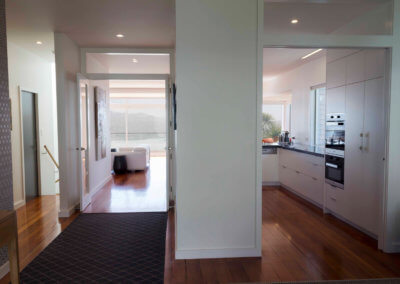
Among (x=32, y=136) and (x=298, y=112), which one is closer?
(x=32, y=136)

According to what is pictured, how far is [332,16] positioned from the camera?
3.44 m

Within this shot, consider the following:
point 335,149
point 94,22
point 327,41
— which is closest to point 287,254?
point 335,149

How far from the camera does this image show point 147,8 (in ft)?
10.6

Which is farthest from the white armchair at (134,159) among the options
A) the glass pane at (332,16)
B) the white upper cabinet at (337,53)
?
the white upper cabinet at (337,53)

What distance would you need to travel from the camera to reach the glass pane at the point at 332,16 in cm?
294

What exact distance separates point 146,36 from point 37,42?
1779 mm

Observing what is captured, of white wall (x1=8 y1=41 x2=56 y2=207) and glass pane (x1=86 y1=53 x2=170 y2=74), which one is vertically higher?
glass pane (x1=86 y1=53 x2=170 y2=74)

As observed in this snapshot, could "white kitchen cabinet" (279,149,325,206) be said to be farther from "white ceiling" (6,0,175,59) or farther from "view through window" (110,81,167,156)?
"view through window" (110,81,167,156)

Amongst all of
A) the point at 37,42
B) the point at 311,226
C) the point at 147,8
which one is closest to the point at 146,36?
the point at 147,8

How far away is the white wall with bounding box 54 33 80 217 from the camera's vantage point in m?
4.10

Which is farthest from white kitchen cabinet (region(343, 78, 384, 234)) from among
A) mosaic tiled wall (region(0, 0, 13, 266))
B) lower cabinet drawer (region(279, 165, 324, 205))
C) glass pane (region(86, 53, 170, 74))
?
mosaic tiled wall (region(0, 0, 13, 266))

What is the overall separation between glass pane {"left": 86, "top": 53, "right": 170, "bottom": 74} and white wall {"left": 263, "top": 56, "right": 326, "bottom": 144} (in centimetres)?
285

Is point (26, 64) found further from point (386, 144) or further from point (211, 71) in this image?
point (386, 144)

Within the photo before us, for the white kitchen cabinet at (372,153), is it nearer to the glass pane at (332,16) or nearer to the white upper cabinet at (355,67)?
the white upper cabinet at (355,67)
